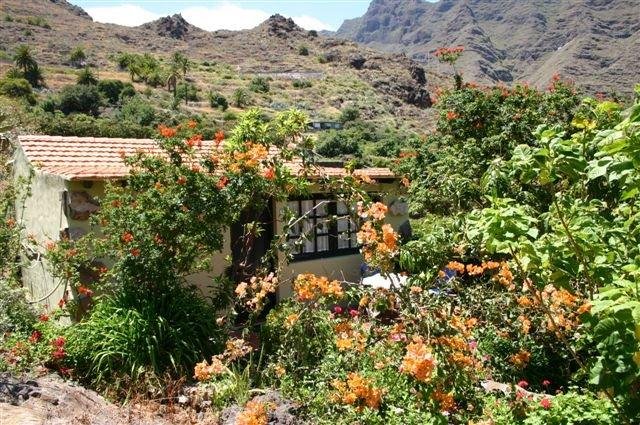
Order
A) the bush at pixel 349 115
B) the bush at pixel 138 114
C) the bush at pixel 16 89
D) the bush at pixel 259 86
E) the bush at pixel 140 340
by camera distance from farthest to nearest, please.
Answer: the bush at pixel 259 86 → the bush at pixel 349 115 → the bush at pixel 16 89 → the bush at pixel 138 114 → the bush at pixel 140 340

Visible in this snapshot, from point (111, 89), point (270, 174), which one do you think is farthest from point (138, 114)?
point (270, 174)

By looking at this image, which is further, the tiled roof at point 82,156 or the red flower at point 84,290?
the tiled roof at point 82,156

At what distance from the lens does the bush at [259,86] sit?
2953 inches

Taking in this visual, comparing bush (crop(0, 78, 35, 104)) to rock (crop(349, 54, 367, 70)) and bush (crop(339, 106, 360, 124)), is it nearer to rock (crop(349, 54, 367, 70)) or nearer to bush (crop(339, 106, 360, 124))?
bush (crop(339, 106, 360, 124))

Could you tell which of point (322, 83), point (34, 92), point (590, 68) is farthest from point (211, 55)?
point (590, 68)

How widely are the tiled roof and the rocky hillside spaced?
52717mm

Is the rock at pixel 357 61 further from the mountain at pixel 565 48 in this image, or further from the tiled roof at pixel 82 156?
the tiled roof at pixel 82 156

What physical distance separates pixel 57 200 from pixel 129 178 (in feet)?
5.93

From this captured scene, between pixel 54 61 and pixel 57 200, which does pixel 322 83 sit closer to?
pixel 54 61

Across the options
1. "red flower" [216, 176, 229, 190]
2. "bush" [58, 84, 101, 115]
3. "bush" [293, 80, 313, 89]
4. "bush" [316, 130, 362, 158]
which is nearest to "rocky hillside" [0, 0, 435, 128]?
"bush" [293, 80, 313, 89]

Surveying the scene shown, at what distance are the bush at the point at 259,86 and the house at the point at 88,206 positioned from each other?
65817 millimetres

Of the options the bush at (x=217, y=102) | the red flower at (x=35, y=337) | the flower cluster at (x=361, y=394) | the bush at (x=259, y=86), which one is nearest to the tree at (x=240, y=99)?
the bush at (x=217, y=102)

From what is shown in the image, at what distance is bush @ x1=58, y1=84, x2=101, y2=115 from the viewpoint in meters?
46.9

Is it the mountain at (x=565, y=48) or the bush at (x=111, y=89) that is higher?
the mountain at (x=565, y=48)
